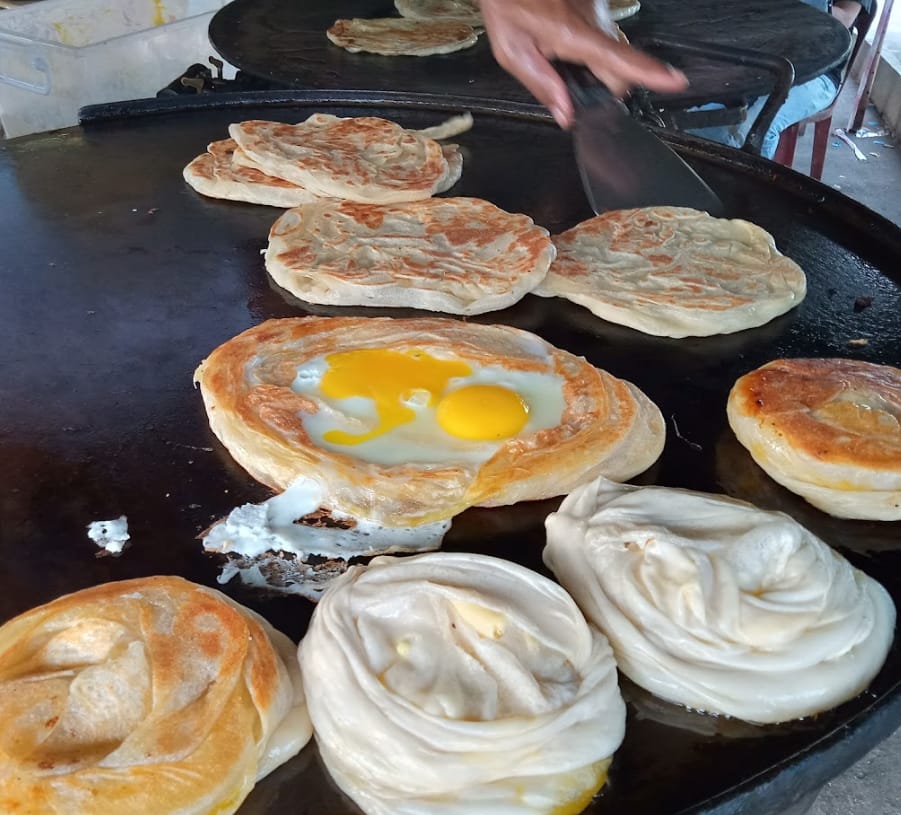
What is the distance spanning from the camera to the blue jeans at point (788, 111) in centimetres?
564

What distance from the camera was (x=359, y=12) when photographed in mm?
6559

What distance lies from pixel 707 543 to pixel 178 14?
7168 mm

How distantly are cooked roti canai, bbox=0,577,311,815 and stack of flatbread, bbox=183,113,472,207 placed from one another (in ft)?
7.68

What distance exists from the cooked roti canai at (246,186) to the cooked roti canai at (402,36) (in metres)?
2.00

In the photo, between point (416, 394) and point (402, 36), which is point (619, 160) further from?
point (402, 36)

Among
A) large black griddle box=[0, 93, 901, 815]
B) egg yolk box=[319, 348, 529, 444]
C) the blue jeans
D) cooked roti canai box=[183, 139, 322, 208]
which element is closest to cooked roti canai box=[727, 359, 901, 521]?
large black griddle box=[0, 93, 901, 815]

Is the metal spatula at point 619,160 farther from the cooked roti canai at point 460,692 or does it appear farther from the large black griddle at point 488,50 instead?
the cooked roti canai at point 460,692

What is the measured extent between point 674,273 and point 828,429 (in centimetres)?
106

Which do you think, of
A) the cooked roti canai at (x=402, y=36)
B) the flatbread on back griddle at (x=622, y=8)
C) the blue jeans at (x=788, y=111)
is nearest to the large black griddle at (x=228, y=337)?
the cooked roti canai at (x=402, y=36)

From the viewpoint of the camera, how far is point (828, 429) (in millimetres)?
2490

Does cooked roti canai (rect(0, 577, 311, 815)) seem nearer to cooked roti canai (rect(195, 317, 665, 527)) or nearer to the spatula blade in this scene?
cooked roti canai (rect(195, 317, 665, 527))

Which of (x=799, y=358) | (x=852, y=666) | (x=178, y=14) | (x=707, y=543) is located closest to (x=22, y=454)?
(x=707, y=543)

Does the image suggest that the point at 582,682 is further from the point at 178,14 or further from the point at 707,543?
the point at 178,14

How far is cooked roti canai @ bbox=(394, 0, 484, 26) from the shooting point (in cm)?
625
